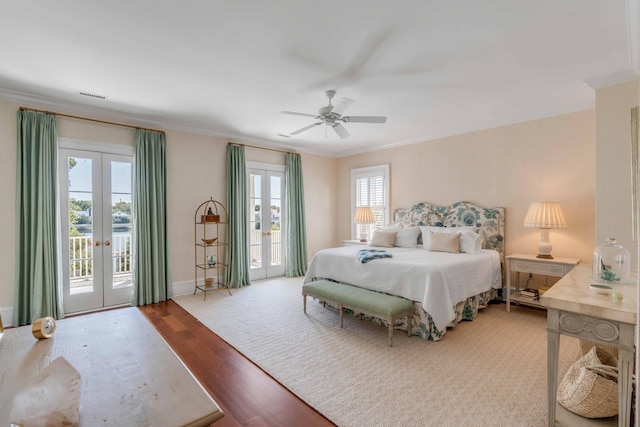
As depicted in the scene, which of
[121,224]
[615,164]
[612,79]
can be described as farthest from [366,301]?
[121,224]

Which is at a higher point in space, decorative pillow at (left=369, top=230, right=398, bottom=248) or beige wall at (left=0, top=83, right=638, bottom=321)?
beige wall at (left=0, top=83, right=638, bottom=321)

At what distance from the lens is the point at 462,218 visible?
4.89 metres

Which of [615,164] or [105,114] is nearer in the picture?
[615,164]

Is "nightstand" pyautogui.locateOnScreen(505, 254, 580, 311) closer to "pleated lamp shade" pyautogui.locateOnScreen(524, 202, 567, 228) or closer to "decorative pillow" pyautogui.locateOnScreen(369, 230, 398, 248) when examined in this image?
"pleated lamp shade" pyautogui.locateOnScreen(524, 202, 567, 228)

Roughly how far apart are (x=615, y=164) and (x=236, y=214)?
4995 mm

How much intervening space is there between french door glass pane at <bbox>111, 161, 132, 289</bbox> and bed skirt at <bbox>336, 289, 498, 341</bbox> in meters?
3.22

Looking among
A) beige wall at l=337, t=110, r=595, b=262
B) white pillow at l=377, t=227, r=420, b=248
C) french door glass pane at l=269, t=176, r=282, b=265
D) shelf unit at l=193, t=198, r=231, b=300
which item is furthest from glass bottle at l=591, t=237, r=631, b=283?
french door glass pane at l=269, t=176, r=282, b=265

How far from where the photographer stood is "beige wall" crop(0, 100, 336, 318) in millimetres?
3559

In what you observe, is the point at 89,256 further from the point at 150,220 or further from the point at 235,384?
the point at 235,384

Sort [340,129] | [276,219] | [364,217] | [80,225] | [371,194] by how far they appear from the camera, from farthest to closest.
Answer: [371,194] < [276,219] < [364,217] < [80,225] < [340,129]

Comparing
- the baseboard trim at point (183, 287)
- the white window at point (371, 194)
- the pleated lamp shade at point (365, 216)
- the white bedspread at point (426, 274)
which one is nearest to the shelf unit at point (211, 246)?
the baseboard trim at point (183, 287)

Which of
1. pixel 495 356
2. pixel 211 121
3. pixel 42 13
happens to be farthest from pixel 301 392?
pixel 211 121

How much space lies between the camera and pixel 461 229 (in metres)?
4.66

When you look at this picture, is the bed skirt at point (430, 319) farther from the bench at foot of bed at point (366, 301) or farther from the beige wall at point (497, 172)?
the beige wall at point (497, 172)
